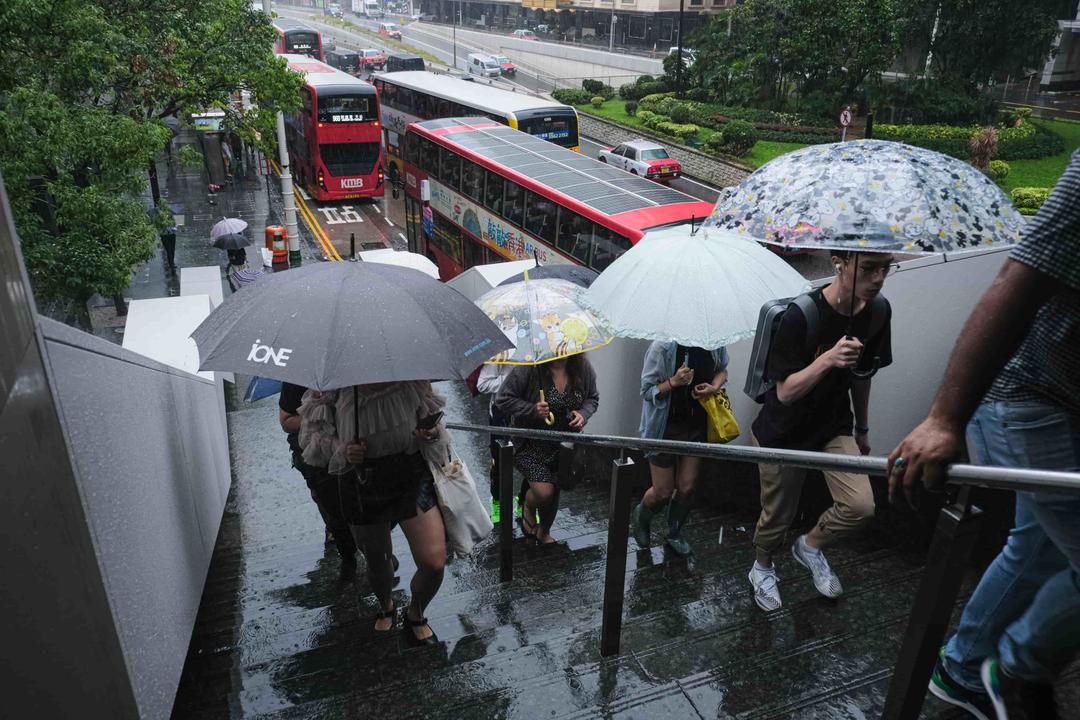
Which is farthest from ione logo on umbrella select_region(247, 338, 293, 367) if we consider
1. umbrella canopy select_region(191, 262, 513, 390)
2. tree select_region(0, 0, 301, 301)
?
tree select_region(0, 0, 301, 301)

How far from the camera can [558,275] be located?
6.21m

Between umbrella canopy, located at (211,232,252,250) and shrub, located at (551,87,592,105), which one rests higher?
shrub, located at (551,87,592,105)

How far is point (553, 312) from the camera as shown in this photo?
491 cm

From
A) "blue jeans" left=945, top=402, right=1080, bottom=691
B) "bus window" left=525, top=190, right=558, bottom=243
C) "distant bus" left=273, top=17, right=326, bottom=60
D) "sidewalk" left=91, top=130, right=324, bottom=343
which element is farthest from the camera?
"distant bus" left=273, top=17, right=326, bottom=60

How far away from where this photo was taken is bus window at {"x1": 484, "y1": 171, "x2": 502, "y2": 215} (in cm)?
1442

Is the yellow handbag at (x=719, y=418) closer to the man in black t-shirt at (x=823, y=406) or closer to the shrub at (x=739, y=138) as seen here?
the man in black t-shirt at (x=823, y=406)

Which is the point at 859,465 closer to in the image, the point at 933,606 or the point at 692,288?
the point at 933,606

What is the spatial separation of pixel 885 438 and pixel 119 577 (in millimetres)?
4245

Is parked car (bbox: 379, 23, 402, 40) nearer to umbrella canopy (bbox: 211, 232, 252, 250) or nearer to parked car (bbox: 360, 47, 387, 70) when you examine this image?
parked car (bbox: 360, 47, 387, 70)

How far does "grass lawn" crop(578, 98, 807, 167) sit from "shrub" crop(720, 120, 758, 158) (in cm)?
33

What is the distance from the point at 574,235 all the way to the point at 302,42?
36.3 meters

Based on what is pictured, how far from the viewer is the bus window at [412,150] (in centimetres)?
1842

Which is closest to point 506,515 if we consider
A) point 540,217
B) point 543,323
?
point 543,323

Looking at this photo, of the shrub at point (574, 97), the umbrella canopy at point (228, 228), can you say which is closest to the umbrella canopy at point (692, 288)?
the umbrella canopy at point (228, 228)
